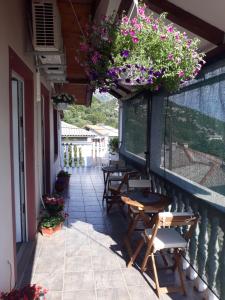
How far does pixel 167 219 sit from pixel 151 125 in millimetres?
2220

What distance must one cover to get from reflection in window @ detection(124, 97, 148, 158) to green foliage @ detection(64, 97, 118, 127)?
2476 centimetres

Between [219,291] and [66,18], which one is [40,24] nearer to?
[66,18]

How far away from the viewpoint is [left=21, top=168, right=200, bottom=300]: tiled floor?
96.3 inches

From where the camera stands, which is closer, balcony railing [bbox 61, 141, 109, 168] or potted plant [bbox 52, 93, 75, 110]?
potted plant [bbox 52, 93, 75, 110]

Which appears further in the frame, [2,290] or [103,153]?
[103,153]

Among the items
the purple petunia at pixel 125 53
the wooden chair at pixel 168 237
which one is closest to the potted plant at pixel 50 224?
the wooden chair at pixel 168 237

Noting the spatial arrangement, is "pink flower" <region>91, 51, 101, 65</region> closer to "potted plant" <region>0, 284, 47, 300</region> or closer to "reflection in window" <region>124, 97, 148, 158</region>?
"potted plant" <region>0, 284, 47, 300</region>

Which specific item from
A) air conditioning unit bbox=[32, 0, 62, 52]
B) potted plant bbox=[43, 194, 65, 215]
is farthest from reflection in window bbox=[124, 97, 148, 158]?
air conditioning unit bbox=[32, 0, 62, 52]

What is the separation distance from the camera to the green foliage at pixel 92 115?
33469mm

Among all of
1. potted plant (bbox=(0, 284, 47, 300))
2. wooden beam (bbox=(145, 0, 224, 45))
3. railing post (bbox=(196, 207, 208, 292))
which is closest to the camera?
potted plant (bbox=(0, 284, 47, 300))

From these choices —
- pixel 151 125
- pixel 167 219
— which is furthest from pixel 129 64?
pixel 151 125

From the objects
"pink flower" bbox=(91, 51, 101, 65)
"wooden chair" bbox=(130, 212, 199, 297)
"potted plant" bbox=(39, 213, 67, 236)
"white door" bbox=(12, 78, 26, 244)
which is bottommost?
"potted plant" bbox=(39, 213, 67, 236)

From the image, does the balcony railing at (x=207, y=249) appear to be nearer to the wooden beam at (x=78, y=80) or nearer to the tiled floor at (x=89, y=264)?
the tiled floor at (x=89, y=264)

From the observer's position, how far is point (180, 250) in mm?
2633
